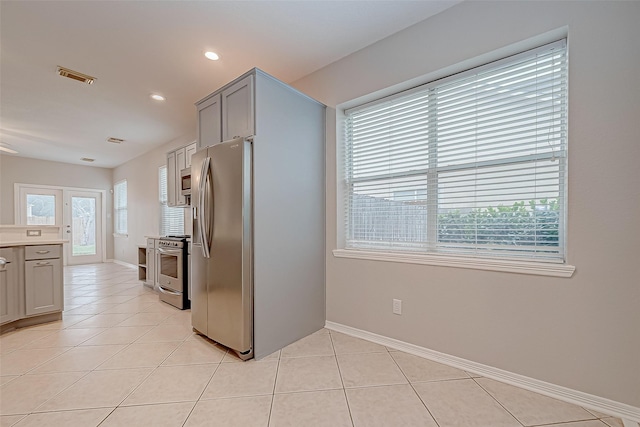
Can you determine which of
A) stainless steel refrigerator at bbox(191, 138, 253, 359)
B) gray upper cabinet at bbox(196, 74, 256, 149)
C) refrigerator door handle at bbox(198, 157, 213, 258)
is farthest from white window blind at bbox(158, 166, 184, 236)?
refrigerator door handle at bbox(198, 157, 213, 258)

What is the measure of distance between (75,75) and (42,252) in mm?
1947

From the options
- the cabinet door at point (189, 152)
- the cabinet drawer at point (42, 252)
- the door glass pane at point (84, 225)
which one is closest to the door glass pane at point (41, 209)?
the door glass pane at point (84, 225)

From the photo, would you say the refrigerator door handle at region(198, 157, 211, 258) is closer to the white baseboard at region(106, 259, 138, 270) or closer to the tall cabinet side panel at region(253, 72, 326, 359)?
the tall cabinet side panel at region(253, 72, 326, 359)

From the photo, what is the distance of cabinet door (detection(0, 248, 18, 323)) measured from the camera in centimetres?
265

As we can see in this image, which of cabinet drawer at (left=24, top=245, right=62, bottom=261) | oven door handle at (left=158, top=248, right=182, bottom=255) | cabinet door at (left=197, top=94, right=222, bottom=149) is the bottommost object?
oven door handle at (left=158, top=248, right=182, bottom=255)

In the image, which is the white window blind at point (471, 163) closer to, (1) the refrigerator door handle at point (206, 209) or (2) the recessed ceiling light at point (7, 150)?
(1) the refrigerator door handle at point (206, 209)

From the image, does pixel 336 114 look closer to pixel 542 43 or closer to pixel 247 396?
pixel 542 43

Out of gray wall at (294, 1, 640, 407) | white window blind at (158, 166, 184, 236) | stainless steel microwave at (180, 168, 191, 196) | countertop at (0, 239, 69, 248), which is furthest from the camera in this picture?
white window blind at (158, 166, 184, 236)

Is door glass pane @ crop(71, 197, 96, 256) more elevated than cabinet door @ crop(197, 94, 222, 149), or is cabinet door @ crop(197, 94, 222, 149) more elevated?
cabinet door @ crop(197, 94, 222, 149)

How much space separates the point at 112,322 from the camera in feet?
9.81

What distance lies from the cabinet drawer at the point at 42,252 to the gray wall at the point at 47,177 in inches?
206

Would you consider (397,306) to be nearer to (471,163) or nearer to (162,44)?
(471,163)

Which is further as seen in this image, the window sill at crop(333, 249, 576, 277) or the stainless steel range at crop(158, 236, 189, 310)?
the stainless steel range at crop(158, 236, 189, 310)

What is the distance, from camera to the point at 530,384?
178cm
